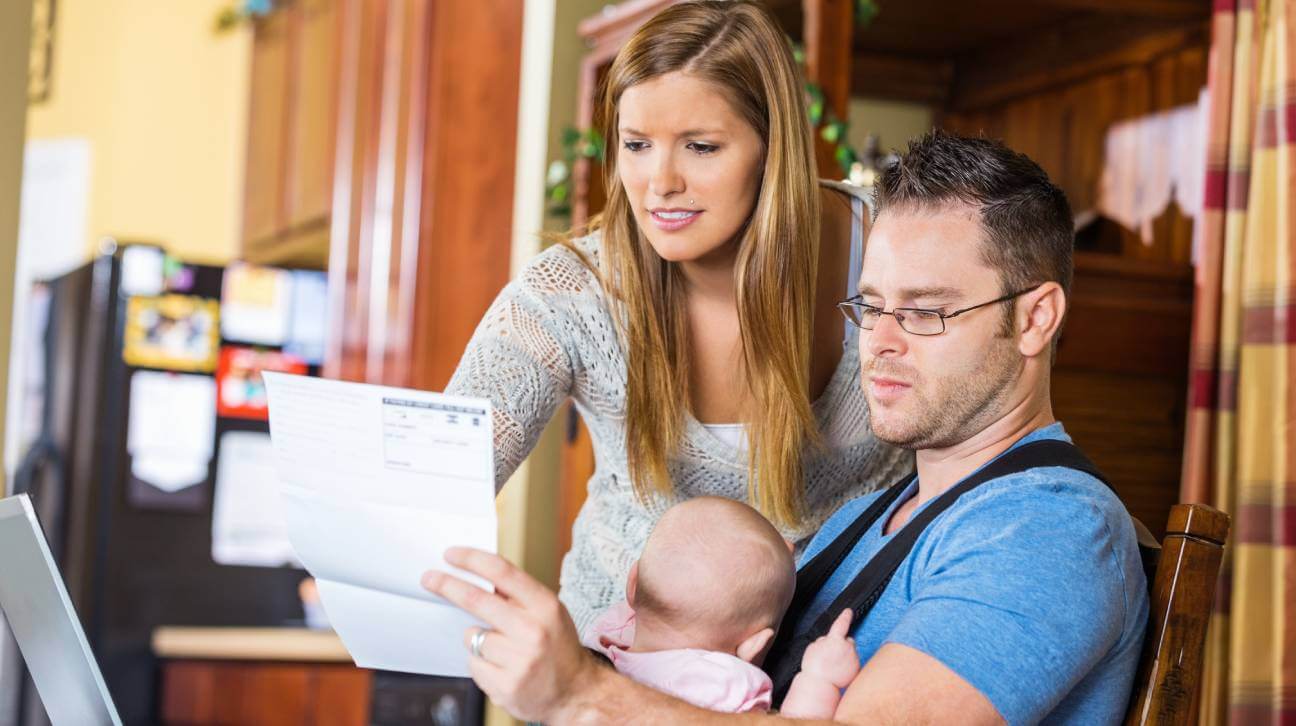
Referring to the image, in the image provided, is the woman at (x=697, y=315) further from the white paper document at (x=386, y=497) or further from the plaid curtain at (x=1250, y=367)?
the plaid curtain at (x=1250, y=367)

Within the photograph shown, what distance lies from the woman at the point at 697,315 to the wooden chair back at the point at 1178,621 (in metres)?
0.56

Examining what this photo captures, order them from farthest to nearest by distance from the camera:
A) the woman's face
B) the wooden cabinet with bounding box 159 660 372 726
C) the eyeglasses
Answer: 1. the wooden cabinet with bounding box 159 660 372 726
2. the woman's face
3. the eyeglasses

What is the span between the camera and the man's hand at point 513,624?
3.24 feet

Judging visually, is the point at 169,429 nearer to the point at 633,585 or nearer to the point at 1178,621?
the point at 633,585

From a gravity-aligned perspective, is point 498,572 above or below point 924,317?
below

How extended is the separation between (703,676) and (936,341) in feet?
1.27

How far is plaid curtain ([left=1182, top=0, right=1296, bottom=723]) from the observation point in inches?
99.0

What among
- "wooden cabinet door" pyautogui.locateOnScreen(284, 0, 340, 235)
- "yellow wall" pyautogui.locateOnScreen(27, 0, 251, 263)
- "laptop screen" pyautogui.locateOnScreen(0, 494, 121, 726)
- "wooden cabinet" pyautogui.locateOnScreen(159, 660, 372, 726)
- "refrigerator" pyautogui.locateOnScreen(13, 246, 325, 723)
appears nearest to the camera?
"laptop screen" pyautogui.locateOnScreen(0, 494, 121, 726)

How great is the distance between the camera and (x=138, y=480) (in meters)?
4.32

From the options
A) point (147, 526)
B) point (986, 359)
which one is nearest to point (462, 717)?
point (147, 526)

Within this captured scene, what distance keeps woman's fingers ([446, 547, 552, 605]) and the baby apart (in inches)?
13.1

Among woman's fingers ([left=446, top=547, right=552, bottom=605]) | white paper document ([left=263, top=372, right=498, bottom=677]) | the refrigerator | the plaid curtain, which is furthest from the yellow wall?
woman's fingers ([left=446, top=547, right=552, bottom=605])

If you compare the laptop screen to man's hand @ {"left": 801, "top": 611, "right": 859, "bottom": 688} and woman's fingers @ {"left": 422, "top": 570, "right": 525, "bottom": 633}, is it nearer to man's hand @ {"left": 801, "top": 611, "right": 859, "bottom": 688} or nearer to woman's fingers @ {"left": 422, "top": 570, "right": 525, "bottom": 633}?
woman's fingers @ {"left": 422, "top": 570, "right": 525, "bottom": 633}

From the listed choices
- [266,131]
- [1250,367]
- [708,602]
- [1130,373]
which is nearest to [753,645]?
[708,602]
